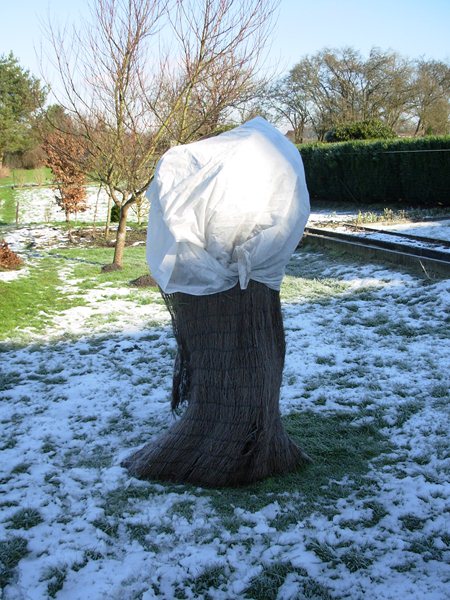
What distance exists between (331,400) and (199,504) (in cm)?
181

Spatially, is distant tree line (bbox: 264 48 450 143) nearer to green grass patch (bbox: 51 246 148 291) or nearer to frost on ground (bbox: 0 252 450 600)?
green grass patch (bbox: 51 246 148 291)

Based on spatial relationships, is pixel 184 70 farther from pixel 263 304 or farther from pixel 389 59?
pixel 389 59

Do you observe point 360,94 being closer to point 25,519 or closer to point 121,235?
point 121,235

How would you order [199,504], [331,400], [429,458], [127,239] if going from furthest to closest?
[127,239] < [331,400] < [429,458] < [199,504]

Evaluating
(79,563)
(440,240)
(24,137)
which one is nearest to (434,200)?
(440,240)

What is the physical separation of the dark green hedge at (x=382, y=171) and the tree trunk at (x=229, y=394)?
13012 millimetres

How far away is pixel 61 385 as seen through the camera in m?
5.16

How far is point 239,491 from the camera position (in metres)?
3.17

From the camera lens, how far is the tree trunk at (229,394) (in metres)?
3.14

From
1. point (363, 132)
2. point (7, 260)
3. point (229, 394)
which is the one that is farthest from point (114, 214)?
point (229, 394)

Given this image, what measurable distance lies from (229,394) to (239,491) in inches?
20.5

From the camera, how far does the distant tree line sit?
33.8 m

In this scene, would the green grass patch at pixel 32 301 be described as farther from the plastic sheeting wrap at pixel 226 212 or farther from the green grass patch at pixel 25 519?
the plastic sheeting wrap at pixel 226 212

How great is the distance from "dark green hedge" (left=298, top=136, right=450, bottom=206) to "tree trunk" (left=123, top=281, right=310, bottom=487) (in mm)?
13012
